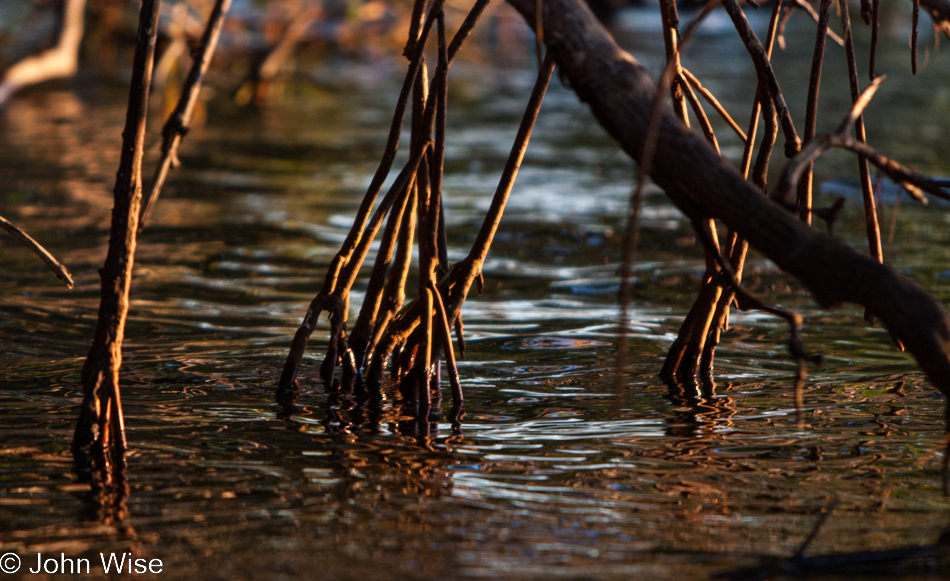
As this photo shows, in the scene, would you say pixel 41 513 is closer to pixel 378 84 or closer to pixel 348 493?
pixel 348 493

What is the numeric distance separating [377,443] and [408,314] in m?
0.61

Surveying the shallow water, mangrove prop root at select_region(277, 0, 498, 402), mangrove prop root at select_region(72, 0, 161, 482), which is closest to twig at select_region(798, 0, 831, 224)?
the shallow water

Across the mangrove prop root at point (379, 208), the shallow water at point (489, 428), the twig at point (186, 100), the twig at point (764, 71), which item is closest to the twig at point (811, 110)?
the twig at point (764, 71)

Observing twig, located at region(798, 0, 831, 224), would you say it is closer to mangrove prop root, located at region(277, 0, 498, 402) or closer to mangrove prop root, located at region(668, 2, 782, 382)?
mangrove prop root, located at region(668, 2, 782, 382)

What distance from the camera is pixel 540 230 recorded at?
795cm

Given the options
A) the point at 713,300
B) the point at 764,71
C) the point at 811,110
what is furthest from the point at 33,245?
the point at 811,110

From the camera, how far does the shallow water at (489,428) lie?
2762 millimetres

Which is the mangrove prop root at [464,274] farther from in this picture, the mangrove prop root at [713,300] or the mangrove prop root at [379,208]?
the mangrove prop root at [713,300]

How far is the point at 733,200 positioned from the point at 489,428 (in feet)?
4.77

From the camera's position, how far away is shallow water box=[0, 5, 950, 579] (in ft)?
9.06

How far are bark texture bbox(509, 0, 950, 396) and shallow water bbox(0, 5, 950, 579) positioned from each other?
531 mm

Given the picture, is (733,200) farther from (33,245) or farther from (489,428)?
(33,245)

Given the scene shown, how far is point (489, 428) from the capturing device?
12.3 feet

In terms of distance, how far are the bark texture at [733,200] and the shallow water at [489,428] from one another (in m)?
0.53
